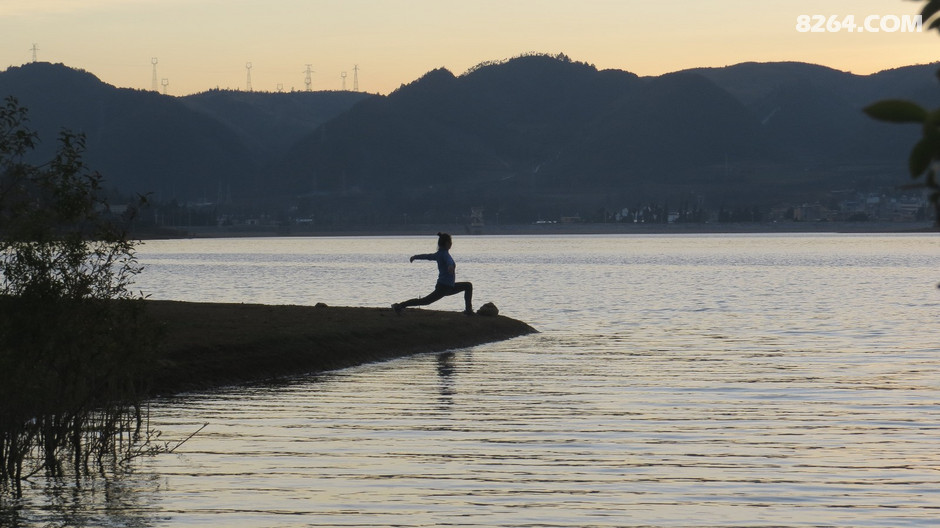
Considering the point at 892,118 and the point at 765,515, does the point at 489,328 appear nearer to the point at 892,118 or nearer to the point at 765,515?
the point at 765,515

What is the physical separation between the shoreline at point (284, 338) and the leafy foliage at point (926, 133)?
19.2m

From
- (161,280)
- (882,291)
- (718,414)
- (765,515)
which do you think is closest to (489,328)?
(718,414)

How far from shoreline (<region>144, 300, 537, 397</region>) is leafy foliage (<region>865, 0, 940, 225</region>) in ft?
63.0

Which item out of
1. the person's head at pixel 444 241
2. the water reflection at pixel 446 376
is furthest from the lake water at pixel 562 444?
the person's head at pixel 444 241

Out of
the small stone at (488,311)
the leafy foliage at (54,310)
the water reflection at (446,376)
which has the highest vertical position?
the leafy foliage at (54,310)

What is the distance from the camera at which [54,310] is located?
15.0 meters

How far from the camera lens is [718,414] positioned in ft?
67.8

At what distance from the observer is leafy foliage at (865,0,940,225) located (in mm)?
2811

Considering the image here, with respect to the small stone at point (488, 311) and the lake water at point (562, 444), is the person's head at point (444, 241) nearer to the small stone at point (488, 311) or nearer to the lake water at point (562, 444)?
the lake water at point (562, 444)

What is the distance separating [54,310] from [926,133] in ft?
44.6

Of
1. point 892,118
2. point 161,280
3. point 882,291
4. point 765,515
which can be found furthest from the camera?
point 161,280

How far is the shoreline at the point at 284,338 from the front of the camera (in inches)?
982

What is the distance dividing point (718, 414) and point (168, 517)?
10676 millimetres

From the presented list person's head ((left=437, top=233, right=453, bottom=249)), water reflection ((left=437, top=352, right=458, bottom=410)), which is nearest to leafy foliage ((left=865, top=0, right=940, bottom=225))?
water reflection ((left=437, top=352, right=458, bottom=410))
